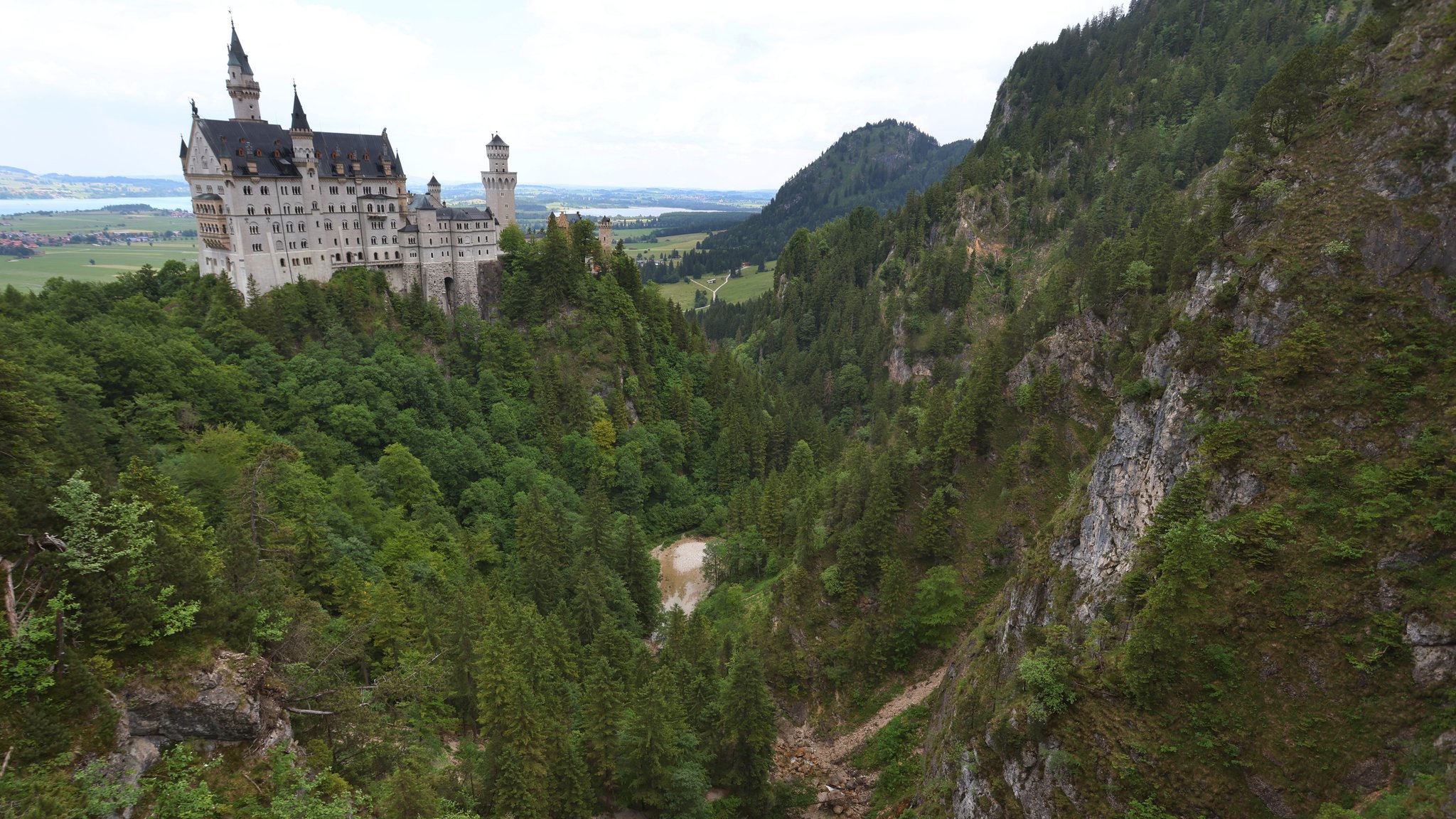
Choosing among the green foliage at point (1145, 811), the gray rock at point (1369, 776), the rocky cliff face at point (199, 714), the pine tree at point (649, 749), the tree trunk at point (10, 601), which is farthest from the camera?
the pine tree at point (649, 749)

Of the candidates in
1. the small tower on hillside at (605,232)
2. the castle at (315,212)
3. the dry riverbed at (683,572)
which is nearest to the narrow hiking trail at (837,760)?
the dry riverbed at (683,572)

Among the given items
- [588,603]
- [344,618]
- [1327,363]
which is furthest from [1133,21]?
[344,618]

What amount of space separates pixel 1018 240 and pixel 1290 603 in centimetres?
12871

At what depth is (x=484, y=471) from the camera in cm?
7625

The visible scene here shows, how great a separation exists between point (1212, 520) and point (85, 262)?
13284cm

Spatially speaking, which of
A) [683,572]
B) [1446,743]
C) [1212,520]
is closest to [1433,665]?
[1446,743]

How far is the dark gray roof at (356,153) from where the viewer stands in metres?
78.4

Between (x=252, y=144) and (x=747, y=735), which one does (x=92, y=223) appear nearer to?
(x=252, y=144)

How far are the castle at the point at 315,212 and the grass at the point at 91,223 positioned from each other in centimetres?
8219

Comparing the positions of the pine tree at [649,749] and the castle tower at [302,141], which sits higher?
the castle tower at [302,141]

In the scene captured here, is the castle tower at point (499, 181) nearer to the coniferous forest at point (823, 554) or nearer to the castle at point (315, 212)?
the castle at point (315, 212)

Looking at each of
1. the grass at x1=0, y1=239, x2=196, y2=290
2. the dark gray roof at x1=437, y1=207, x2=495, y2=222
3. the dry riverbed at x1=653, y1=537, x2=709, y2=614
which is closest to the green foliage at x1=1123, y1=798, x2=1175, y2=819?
the dry riverbed at x1=653, y1=537, x2=709, y2=614

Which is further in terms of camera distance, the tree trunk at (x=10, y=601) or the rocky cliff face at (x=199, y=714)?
the rocky cliff face at (x=199, y=714)

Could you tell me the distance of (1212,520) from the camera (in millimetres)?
26562
